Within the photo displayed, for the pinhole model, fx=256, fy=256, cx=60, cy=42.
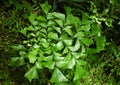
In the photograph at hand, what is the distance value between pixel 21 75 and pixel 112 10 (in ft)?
3.75

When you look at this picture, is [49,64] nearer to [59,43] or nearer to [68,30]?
[59,43]

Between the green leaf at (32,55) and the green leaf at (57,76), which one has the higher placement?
the green leaf at (32,55)

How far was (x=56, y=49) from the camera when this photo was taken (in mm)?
2119

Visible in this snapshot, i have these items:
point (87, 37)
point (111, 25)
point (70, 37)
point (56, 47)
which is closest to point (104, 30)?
point (111, 25)

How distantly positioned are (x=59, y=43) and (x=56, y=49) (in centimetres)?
6

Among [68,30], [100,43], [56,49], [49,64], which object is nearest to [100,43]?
[100,43]

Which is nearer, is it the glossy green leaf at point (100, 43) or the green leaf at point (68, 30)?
the green leaf at point (68, 30)

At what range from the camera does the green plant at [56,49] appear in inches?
81.4

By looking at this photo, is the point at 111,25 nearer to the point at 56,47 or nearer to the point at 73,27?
the point at 73,27

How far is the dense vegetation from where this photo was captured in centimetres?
210

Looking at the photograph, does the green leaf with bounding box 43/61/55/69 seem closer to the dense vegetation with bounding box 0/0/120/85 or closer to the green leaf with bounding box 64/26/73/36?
the dense vegetation with bounding box 0/0/120/85

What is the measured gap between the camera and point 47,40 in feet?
7.06

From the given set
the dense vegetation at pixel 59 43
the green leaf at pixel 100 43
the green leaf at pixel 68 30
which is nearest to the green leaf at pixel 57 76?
the dense vegetation at pixel 59 43

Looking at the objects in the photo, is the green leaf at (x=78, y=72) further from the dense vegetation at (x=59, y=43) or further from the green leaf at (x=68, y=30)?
the green leaf at (x=68, y=30)
